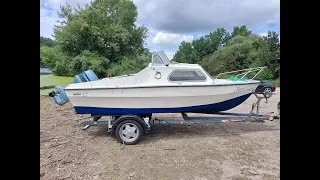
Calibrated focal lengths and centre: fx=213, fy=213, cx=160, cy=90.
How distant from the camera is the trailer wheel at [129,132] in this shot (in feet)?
13.2

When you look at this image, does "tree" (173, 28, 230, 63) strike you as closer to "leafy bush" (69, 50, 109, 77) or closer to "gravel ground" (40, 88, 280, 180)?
"leafy bush" (69, 50, 109, 77)

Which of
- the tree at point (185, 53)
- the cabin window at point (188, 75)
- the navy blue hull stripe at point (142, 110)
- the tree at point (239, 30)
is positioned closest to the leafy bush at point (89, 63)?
the navy blue hull stripe at point (142, 110)

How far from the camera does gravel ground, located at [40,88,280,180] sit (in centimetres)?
300

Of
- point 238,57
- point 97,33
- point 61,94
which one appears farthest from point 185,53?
point 61,94

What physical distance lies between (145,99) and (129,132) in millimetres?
698

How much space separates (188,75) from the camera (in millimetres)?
4336

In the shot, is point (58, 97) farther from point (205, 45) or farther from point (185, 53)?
point (185, 53)

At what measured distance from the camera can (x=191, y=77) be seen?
14.2 feet

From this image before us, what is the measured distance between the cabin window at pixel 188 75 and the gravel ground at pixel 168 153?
1.22 metres

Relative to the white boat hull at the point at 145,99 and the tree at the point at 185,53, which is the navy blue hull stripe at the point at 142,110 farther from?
the tree at the point at 185,53

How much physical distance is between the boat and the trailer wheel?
24 cm
